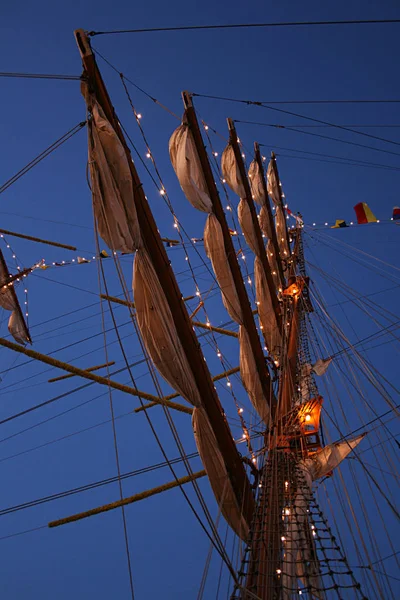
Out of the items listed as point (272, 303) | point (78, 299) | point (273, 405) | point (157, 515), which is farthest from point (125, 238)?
point (78, 299)

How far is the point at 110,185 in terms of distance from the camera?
166 inches

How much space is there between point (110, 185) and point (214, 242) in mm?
3283

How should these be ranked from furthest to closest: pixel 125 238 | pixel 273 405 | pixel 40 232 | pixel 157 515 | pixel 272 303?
pixel 40 232 → pixel 157 515 → pixel 272 303 → pixel 273 405 → pixel 125 238

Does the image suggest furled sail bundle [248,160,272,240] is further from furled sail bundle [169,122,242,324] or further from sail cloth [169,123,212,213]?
sail cloth [169,123,212,213]

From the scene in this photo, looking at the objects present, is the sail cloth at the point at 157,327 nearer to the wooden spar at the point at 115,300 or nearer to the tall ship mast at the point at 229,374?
the tall ship mast at the point at 229,374

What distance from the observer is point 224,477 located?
195 inches

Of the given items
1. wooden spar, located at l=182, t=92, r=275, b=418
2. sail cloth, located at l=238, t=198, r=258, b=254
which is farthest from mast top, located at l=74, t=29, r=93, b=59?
sail cloth, located at l=238, t=198, r=258, b=254

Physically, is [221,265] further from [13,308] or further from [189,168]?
[13,308]

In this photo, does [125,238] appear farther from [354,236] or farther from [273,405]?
[354,236]

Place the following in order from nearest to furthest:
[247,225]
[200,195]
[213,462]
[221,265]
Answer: [213,462], [200,195], [221,265], [247,225]

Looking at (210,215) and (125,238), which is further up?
(210,215)

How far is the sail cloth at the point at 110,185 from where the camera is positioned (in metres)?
4.18

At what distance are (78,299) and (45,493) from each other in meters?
31.0

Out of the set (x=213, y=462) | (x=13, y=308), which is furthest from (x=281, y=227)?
(x=213, y=462)
